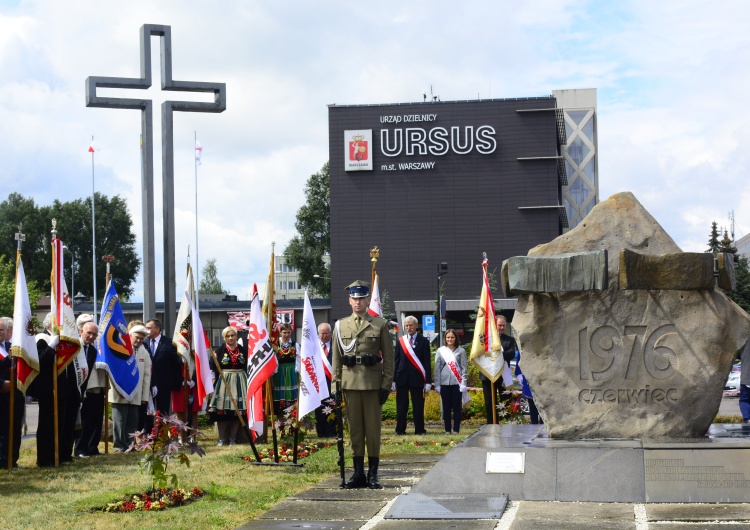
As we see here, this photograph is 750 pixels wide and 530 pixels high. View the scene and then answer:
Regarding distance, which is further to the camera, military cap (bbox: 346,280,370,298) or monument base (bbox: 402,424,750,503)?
military cap (bbox: 346,280,370,298)

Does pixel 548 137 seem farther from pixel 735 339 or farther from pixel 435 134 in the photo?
pixel 735 339

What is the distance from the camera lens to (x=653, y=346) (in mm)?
10484

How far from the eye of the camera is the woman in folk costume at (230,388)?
14773 millimetres

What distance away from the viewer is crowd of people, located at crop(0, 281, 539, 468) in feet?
33.7

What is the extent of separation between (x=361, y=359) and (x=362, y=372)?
0.43 ft

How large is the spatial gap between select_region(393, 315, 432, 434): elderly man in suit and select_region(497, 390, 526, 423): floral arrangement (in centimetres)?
131

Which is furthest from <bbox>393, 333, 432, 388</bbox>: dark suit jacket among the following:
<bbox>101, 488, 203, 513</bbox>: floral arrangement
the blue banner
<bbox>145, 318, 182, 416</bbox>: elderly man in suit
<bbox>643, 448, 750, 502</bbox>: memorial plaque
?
<bbox>643, 448, 750, 502</bbox>: memorial plaque

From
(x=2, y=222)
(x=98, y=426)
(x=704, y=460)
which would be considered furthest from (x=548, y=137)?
(x=704, y=460)

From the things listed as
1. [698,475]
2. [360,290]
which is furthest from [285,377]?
[698,475]

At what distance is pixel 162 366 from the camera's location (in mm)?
15438

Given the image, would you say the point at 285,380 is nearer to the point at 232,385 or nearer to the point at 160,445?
the point at 232,385

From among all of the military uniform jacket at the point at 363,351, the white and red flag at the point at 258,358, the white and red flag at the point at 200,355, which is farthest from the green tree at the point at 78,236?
the military uniform jacket at the point at 363,351

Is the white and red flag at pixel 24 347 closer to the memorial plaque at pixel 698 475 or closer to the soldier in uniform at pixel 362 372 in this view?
the soldier in uniform at pixel 362 372

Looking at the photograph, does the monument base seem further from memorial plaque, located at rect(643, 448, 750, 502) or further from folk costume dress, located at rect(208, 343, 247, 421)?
folk costume dress, located at rect(208, 343, 247, 421)
